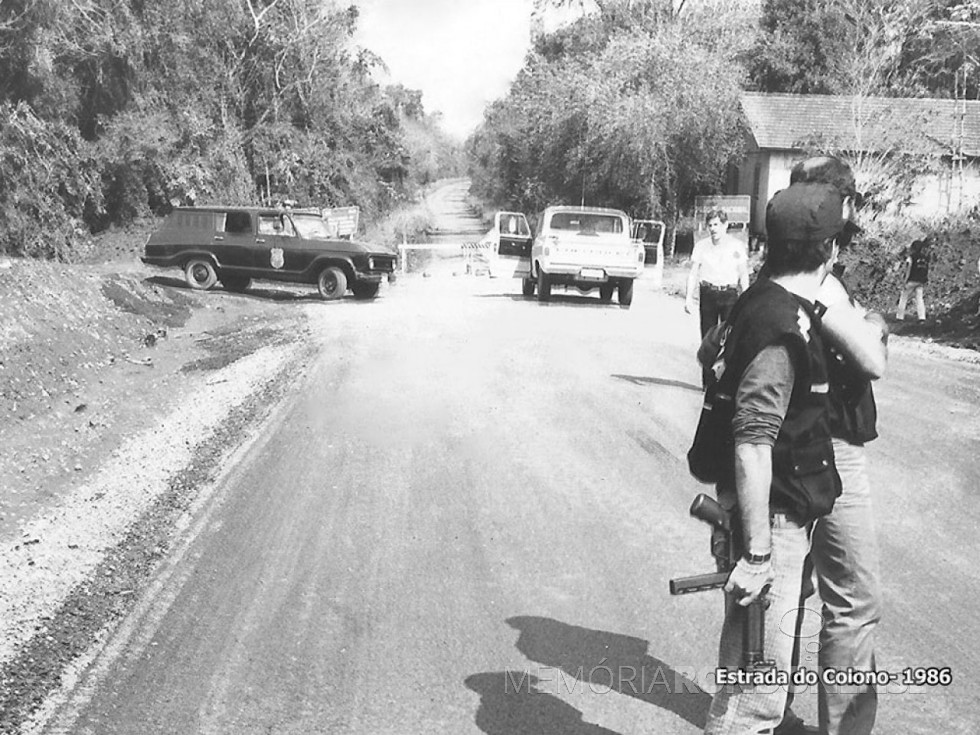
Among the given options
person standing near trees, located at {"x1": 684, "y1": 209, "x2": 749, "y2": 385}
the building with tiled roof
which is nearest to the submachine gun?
person standing near trees, located at {"x1": 684, "y1": 209, "x2": 749, "y2": 385}

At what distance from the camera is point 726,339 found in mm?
3260

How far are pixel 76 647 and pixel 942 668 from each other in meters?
3.76

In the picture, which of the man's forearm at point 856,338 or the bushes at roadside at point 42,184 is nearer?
the man's forearm at point 856,338

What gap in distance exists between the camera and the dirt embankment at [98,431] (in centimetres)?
519

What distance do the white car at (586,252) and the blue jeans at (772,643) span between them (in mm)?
16067

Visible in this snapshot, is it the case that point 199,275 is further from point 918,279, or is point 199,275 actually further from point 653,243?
point 918,279

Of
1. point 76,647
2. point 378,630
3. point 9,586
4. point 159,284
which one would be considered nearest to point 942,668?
point 378,630

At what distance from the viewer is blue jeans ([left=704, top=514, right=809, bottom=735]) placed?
3143mm

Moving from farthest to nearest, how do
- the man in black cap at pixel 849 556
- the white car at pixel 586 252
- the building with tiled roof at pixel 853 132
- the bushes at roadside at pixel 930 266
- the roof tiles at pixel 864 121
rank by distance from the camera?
the building with tiled roof at pixel 853 132
the roof tiles at pixel 864 121
the bushes at roadside at pixel 930 266
the white car at pixel 586 252
the man in black cap at pixel 849 556

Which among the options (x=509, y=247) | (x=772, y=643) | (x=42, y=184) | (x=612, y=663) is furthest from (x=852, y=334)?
(x=42, y=184)

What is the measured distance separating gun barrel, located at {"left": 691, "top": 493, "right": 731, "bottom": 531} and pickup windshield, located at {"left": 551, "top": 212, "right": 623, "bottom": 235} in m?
16.8

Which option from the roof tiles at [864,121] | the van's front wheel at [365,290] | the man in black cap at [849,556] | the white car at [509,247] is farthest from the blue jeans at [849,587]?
the roof tiles at [864,121]

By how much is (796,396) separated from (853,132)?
33354 millimetres

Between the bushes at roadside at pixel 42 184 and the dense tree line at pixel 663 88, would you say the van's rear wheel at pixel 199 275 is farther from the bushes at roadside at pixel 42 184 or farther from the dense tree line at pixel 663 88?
the dense tree line at pixel 663 88
